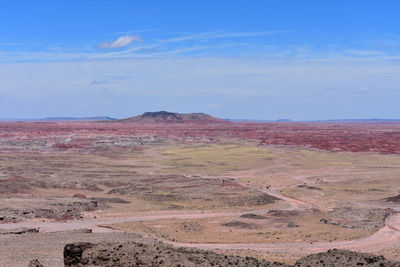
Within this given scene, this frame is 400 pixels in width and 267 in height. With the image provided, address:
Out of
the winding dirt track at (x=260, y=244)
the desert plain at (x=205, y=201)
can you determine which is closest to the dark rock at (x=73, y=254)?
the desert plain at (x=205, y=201)

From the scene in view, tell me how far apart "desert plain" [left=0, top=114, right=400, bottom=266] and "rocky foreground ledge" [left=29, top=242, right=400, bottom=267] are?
846cm

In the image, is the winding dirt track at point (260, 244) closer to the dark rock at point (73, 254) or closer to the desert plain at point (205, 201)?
the desert plain at point (205, 201)

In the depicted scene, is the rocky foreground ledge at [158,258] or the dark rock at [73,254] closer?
the rocky foreground ledge at [158,258]

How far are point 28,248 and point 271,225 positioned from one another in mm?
22639

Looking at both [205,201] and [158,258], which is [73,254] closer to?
[158,258]

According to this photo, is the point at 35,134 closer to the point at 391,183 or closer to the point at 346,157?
the point at 346,157

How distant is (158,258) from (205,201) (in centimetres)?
4021

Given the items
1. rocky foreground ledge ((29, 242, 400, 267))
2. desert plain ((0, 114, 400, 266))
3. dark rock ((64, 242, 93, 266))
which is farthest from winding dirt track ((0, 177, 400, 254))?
dark rock ((64, 242, 93, 266))

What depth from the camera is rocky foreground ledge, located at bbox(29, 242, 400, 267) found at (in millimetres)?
20281

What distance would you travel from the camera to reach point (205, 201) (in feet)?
198

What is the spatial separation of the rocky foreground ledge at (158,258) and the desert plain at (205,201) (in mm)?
8457

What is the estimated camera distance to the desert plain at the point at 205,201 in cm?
3878

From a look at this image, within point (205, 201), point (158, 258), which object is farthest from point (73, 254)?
point (205, 201)

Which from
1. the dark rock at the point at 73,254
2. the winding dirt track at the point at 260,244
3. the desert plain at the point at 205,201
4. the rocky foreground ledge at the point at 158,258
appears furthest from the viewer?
the desert plain at the point at 205,201
